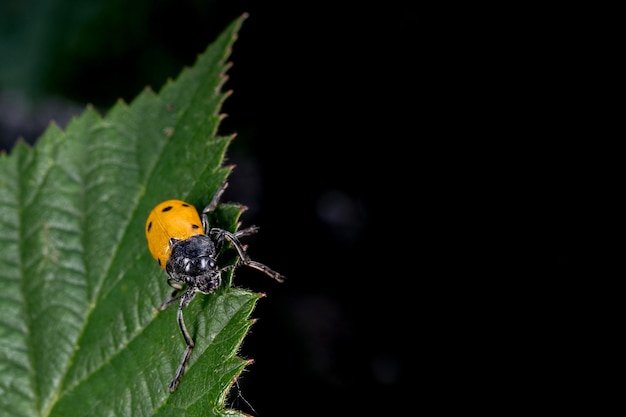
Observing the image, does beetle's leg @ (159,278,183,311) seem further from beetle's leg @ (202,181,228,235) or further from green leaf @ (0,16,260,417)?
beetle's leg @ (202,181,228,235)

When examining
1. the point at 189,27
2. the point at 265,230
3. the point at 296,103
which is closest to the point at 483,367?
the point at 265,230

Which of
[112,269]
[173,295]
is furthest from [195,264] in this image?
[112,269]

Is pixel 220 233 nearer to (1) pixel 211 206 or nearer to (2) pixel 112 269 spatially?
(1) pixel 211 206

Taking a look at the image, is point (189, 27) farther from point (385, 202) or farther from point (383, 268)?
point (383, 268)

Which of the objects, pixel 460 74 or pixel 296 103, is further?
pixel 296 103

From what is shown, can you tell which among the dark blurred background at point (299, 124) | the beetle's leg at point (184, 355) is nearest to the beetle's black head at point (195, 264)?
the beetle's leg at point (184, 355)
